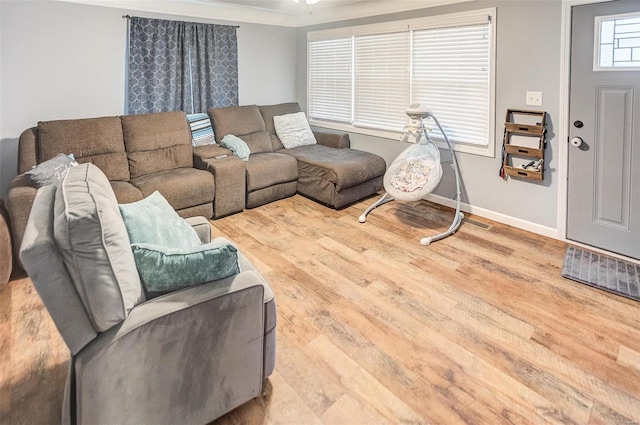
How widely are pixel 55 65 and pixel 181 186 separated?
1.80 metres

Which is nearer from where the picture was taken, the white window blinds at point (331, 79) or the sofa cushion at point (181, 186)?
the sofa cushion at point (181, 186)

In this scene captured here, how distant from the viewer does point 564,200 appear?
3.43m

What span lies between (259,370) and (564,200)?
3.05m

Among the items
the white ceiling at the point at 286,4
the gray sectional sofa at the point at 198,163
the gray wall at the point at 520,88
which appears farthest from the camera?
the white ceiling at the point at 286,4

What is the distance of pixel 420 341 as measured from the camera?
7.27 feet

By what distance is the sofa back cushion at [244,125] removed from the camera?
473 centimetres

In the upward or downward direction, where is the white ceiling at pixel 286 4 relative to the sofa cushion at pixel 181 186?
upward

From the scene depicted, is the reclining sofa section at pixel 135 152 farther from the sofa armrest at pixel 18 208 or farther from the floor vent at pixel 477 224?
the floor vent at pixel 477 224

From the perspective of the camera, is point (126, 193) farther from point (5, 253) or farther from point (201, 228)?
point (201, 228)

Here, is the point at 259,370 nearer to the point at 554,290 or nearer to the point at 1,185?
the point at 554,290

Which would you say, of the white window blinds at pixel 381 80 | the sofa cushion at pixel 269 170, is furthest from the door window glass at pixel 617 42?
the sofa cushion at pixel 269 170

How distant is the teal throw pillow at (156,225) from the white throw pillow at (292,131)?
3.23 metres

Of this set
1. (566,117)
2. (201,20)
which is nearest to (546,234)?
(566,117)

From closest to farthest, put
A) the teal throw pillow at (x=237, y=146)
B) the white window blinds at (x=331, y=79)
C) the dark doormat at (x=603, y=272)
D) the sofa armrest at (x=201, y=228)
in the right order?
the sofa armrest at (x=201, y=228), the dark doormat at (x=603, y=272), the teal throw pillow at (x=237, y=146), the white window blinds at (x=331, y=79)
